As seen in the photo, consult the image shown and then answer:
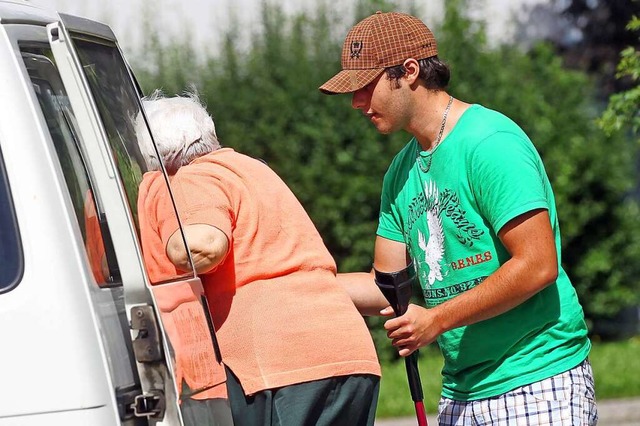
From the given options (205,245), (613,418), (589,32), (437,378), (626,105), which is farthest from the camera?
(589,32)

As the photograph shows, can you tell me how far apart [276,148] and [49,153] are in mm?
7999

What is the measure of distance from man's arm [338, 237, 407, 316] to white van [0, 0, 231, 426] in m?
1.10

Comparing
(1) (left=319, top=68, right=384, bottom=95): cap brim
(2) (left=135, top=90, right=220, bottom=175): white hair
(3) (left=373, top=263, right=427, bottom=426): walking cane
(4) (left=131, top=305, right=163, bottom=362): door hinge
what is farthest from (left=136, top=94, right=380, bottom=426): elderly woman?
(4) (left=131, top=305, right=163, bottom=362): door hinge

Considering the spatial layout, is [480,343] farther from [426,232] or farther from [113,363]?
[113,363]

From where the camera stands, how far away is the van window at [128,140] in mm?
2795

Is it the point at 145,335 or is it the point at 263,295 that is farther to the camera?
the point at 263,295

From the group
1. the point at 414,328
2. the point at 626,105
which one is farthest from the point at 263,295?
the point at 626,105

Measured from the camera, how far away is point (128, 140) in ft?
9.73

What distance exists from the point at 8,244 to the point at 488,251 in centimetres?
144

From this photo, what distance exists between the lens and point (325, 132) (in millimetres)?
10461

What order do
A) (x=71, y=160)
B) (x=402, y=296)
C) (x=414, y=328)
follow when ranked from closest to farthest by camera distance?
1. (x=71, y=160)
2. (x=414, y=328)
3. (x=402, y=296)

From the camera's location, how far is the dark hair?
354cm

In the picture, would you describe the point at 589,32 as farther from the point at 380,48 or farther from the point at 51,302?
the point at 51,302

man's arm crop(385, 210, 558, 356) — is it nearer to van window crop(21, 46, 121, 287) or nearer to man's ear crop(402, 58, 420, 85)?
man's ear crop(402, 58, 420, 85)
